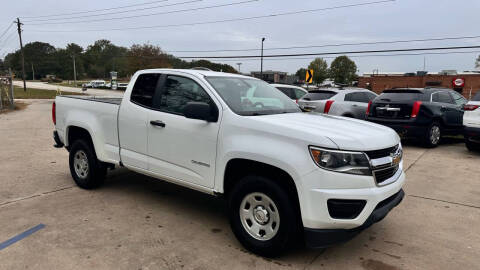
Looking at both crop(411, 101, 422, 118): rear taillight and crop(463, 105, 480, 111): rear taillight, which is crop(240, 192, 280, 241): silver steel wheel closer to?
crop(463, 105, 480, 111): rear taillight

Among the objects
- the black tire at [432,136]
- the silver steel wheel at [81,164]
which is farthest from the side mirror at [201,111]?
the black tire at [432,136]

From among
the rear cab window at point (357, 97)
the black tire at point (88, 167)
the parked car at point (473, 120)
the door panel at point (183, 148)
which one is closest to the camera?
the door panel at point (183, 148)

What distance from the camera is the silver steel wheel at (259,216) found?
10.7ft

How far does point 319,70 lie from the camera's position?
89.1 m

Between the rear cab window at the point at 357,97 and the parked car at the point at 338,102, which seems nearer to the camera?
the parked car at the point at 338,102

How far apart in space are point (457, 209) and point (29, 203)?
5.91 m

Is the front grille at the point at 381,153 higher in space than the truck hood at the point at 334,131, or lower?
lower

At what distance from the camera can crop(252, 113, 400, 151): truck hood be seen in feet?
9.87

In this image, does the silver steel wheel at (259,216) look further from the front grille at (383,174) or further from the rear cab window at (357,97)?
the rear cab window at (357,97)

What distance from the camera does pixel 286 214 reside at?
10.2 feet

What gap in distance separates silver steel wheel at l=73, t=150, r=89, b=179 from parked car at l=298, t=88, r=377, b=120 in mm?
6789

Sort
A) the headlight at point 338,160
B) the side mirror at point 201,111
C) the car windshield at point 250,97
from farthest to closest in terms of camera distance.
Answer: the car windshield at point 250,97, the side mirror at point 201,111, the headlight at point 338,160

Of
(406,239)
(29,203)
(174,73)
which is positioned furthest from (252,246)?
(29,203)

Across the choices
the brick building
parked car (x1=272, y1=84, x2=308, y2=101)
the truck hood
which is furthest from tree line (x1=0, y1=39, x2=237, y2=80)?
the truck hood
